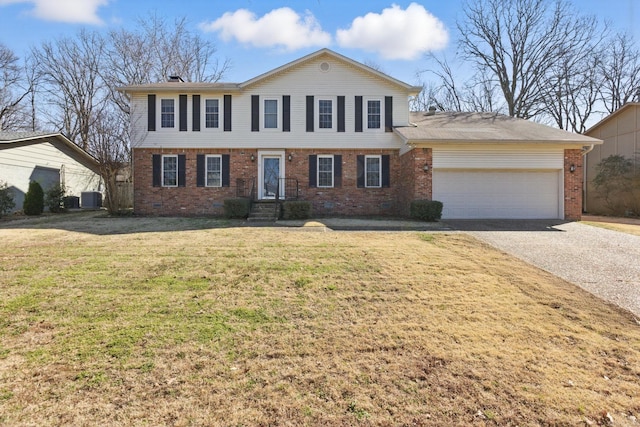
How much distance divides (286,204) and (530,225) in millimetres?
8336

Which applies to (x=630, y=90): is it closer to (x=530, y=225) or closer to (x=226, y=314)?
(x=530, y=225)

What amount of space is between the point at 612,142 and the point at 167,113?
23.4m

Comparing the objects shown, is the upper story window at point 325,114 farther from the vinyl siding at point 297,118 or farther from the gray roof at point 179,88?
the gray roof at point 179,88

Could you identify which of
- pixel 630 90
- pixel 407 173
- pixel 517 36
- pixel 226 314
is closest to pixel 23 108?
pixel 407 173

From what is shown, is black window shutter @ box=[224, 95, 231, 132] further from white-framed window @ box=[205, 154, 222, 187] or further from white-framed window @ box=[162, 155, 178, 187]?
white-framed window @ box=[162, 155, 178, 187]

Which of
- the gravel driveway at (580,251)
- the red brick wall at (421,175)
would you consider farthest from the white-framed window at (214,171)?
the gravel driveway at (580,251)

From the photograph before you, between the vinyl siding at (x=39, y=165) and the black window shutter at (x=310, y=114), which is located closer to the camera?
the vinyl siding at (x=39, y=165)

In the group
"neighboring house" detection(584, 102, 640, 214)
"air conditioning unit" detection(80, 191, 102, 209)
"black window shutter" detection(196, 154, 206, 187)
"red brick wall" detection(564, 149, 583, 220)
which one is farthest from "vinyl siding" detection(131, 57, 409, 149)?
"neighboring house" detection(584, 102, 640, 214)

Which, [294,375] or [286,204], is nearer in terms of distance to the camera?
[294,375]

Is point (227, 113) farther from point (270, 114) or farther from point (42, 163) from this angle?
point (42, 163)

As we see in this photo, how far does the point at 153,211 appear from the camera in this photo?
15.1 meters

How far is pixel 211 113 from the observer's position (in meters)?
15.3

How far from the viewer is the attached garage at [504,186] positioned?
13.0m

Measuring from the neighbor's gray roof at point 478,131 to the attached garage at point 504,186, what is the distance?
0.62m
